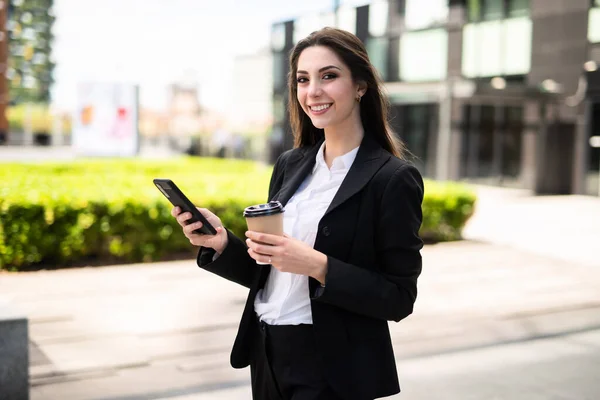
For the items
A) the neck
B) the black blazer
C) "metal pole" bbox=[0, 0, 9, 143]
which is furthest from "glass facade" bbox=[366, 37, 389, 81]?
"metal pole" bbox=[0, 0, 9, 143]

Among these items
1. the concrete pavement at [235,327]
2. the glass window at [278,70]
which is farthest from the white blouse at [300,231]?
the glass window at [278,70]

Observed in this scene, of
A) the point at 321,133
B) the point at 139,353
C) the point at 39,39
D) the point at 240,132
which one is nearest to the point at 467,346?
the point at 139,353

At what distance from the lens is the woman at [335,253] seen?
191cm

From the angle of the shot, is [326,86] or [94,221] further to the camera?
[94,221]

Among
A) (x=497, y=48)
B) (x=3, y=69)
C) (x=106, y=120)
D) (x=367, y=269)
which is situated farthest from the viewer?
(x=3, y=69)

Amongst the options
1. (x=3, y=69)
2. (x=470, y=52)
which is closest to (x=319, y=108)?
(x=470, y=52)

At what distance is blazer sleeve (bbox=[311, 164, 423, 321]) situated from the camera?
1864 mm

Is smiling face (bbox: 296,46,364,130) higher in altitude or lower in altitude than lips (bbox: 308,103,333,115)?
higher

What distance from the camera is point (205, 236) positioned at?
2.15 m

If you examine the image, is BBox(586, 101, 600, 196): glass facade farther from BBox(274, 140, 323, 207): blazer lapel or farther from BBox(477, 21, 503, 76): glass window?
BBox(274, 140, 323, 207): blazer lapel

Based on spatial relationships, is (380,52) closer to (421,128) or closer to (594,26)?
(421,128)

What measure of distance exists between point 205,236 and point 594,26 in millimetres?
19510

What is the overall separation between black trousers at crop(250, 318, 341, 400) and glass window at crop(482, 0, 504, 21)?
72.0 ft

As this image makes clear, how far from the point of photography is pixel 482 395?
15.1 ft
